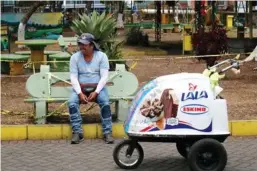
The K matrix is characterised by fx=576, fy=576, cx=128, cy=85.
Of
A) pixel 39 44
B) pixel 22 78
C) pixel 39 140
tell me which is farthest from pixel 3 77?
pixel 39 140

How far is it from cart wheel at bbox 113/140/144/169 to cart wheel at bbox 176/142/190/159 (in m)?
0.43

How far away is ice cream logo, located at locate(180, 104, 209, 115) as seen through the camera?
18.5 ft

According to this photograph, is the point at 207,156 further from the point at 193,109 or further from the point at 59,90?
the point at 59,90

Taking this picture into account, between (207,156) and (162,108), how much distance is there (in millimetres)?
651

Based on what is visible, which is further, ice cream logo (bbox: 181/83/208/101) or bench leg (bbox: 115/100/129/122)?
bench leg (bbox: 115/100/129/122)

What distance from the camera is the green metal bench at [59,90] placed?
24.9 feet

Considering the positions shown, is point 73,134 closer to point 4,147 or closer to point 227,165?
point 4,147

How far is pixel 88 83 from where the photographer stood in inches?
288

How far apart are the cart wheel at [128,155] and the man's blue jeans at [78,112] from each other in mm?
1138

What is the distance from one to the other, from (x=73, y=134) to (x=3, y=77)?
6718mm

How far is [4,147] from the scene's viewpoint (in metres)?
6.96

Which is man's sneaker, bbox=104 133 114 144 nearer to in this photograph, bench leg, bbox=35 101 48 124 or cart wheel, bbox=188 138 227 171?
bench leg, bbox=35 101 48 124

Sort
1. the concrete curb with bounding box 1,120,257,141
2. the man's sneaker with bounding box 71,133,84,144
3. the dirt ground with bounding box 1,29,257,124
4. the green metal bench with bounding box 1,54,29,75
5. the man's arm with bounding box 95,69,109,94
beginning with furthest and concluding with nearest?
1. the green metal bench with bounding box 1,54,29,75
2. the dirt ground with bounding box 1,29,257,124
3. the concrete curb with bounding box 1,120,257,141
4. the man's arm with bounding box 95,69,109,94
5. the man's sneaker with bounding box 71,133,84,144

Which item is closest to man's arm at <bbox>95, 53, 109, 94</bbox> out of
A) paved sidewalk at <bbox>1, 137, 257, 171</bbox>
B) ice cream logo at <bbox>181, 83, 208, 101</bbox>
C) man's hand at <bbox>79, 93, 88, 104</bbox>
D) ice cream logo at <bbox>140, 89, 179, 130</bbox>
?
man's hand at <bbox>79, 93, 88, 104</bbox>
